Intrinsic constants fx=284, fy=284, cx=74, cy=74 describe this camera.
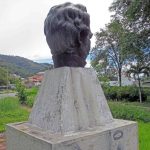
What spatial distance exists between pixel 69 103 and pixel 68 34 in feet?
2.65

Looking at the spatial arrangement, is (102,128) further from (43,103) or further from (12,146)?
(12,146)

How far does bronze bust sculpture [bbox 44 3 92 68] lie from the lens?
131 inches

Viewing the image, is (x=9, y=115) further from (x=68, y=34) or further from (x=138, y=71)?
(x=138, y=71)

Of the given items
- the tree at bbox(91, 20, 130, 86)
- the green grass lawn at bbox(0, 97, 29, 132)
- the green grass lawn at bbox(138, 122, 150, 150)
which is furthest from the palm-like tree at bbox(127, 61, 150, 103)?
the green grass lawn at bbox(138, 122, 150, 150)

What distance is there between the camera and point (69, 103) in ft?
10.2

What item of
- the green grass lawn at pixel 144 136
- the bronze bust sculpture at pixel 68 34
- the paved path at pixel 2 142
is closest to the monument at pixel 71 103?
the bronze bust sculpture at pixel 68 34

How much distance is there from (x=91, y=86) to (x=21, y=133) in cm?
98

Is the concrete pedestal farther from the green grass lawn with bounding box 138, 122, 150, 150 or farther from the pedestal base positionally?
the green grass lawn with bounding box 138, 122, 150, 150

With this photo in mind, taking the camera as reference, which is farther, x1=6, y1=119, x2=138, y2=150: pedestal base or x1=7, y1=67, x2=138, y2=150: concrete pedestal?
x1=7, y1=67, x2=138, y2=150: concrete pedestal

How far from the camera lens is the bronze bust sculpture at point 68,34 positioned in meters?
3.32

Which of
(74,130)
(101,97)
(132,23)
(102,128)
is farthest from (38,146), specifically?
(132,23)

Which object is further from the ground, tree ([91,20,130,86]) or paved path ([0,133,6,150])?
tree ([91,20,130,86])

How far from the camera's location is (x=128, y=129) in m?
3.35

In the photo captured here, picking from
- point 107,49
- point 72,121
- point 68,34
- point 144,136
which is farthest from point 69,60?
point 107,49
